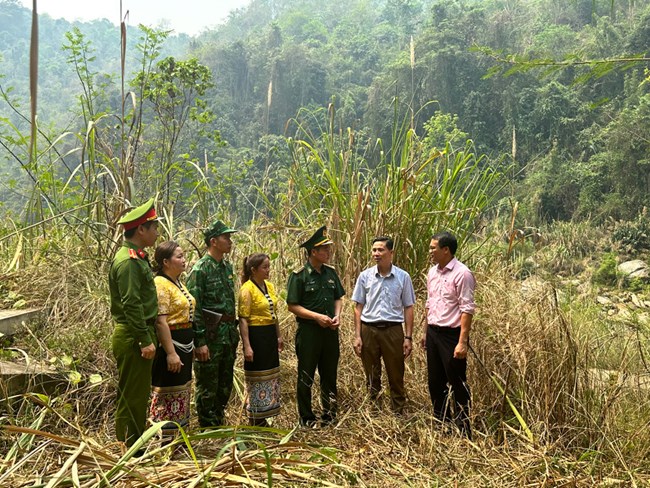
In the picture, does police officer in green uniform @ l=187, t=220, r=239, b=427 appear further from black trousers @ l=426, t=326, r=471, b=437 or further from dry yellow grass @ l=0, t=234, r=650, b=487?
black trousers @ l=426, t=326, r=471, b=437

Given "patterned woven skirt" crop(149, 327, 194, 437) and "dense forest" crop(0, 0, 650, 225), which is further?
"dense forest" crop(0, 0, 650, 225)

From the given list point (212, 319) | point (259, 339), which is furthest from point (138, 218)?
point (259, 339)

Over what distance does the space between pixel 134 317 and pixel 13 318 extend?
5.87 ft

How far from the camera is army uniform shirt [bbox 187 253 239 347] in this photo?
3400 millimetres

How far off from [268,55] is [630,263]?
104ft

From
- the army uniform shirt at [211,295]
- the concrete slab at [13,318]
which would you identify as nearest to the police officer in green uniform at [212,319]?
the army uniform shirt at [211,295]

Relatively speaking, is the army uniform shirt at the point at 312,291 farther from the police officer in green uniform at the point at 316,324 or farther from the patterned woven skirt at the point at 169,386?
the patterned woven skirt at the point at 169,386

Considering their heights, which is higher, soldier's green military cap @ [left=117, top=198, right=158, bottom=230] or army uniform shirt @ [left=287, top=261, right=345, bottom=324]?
soldier's green military cap @ [left=117, top=198, right=158, bottom=230]

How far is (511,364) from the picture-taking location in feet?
10.5

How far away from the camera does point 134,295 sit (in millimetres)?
2820

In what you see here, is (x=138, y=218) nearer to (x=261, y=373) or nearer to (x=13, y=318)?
(x=261, y=373)

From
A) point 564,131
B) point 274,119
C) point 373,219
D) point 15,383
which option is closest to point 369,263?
point 373,219

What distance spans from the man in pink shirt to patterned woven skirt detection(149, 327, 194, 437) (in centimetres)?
143

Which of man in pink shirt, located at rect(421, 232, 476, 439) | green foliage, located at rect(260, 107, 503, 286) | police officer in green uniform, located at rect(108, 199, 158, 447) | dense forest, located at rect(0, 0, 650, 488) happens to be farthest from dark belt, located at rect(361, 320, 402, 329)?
police officer in green uniform, located at rect(108, 199, 158, 447)
